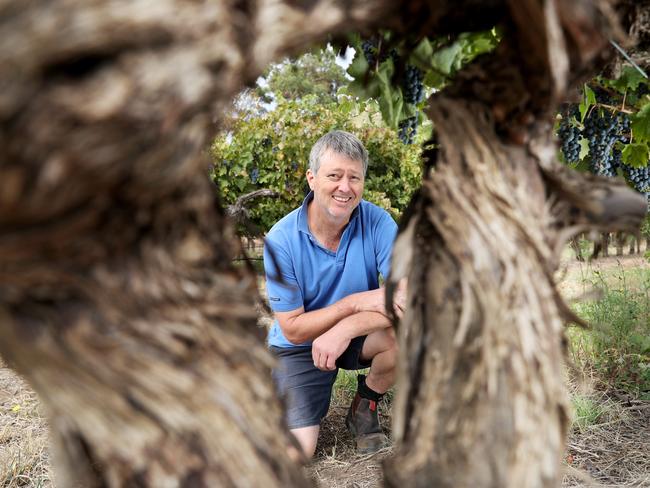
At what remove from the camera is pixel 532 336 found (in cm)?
79

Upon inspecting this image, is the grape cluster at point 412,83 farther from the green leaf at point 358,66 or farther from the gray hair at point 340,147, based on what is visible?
the gray hair at point 340,147

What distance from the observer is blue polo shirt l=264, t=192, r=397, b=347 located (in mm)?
2895

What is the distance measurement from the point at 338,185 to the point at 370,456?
1.41 metres

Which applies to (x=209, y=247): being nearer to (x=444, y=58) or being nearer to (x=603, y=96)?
(x=444, y=58)

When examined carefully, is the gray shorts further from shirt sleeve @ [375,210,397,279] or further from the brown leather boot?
shirt sleeve @ [375,210,397,279]

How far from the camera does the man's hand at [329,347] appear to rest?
2.73m

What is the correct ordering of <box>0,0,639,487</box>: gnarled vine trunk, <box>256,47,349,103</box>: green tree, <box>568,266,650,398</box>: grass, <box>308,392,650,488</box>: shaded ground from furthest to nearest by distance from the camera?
1. <box>256,47,349,103</box>: green tree
2. <box>568,266,650,398</box>: grass
3. <box>308,392,650,488</box>: shaded ground
4. <box>0,0,639,487</box>: gnarled vine trunk

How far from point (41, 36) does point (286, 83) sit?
18823mm

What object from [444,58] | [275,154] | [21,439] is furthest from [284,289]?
[275,154]

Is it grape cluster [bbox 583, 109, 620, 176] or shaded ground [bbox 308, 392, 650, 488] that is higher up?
grape cluster [bbox 583, 109, 620, 176]

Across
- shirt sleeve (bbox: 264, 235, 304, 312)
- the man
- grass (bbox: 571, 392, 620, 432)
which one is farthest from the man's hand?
grass (bbox: 571, 392, 620, 432)

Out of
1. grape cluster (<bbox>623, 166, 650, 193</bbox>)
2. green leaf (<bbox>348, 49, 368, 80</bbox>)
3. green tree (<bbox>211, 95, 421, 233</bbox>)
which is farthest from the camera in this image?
green tree (<bbox>211, 95, 421, 233</bbox>)

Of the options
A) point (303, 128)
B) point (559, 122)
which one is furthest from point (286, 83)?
point (559, 122)

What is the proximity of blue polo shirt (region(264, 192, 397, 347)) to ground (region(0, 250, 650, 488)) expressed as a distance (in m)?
0.82
